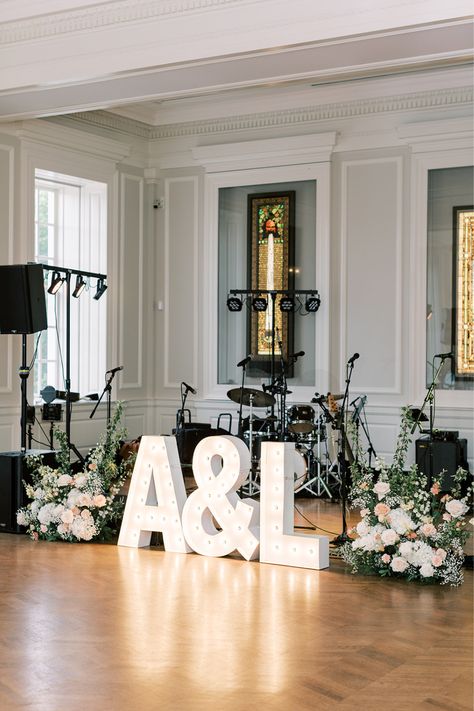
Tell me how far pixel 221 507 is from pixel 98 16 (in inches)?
154

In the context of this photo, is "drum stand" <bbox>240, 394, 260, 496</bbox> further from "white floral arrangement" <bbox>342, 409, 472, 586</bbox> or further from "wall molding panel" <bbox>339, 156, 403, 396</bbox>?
"white floral arrangement" <bbox>342, 409, 472, 586</bbox>

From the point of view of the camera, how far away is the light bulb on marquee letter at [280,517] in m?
6.29

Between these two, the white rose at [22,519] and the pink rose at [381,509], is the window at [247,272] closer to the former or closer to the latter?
the white rose at [22,519]

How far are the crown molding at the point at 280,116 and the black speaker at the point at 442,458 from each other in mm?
3511

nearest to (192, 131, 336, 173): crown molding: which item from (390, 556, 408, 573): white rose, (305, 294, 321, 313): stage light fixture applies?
(305, 294, 321, 313): stage light fixture

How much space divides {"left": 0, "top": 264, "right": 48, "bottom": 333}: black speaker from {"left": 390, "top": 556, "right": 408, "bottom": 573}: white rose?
3.65 meters

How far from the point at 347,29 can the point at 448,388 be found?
4421mm

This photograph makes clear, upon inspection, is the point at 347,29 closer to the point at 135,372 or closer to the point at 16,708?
the point at 16,708

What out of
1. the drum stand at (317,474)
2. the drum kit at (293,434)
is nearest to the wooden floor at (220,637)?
the drum kit at (293,434)

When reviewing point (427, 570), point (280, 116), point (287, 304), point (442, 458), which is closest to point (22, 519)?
point (427, 570)

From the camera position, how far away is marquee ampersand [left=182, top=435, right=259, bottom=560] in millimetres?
6422

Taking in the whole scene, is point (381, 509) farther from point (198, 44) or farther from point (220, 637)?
point (198, 44)

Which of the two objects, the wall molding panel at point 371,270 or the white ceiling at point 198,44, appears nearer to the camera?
the white ceiling at point 198,44

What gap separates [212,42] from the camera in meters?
7.00
